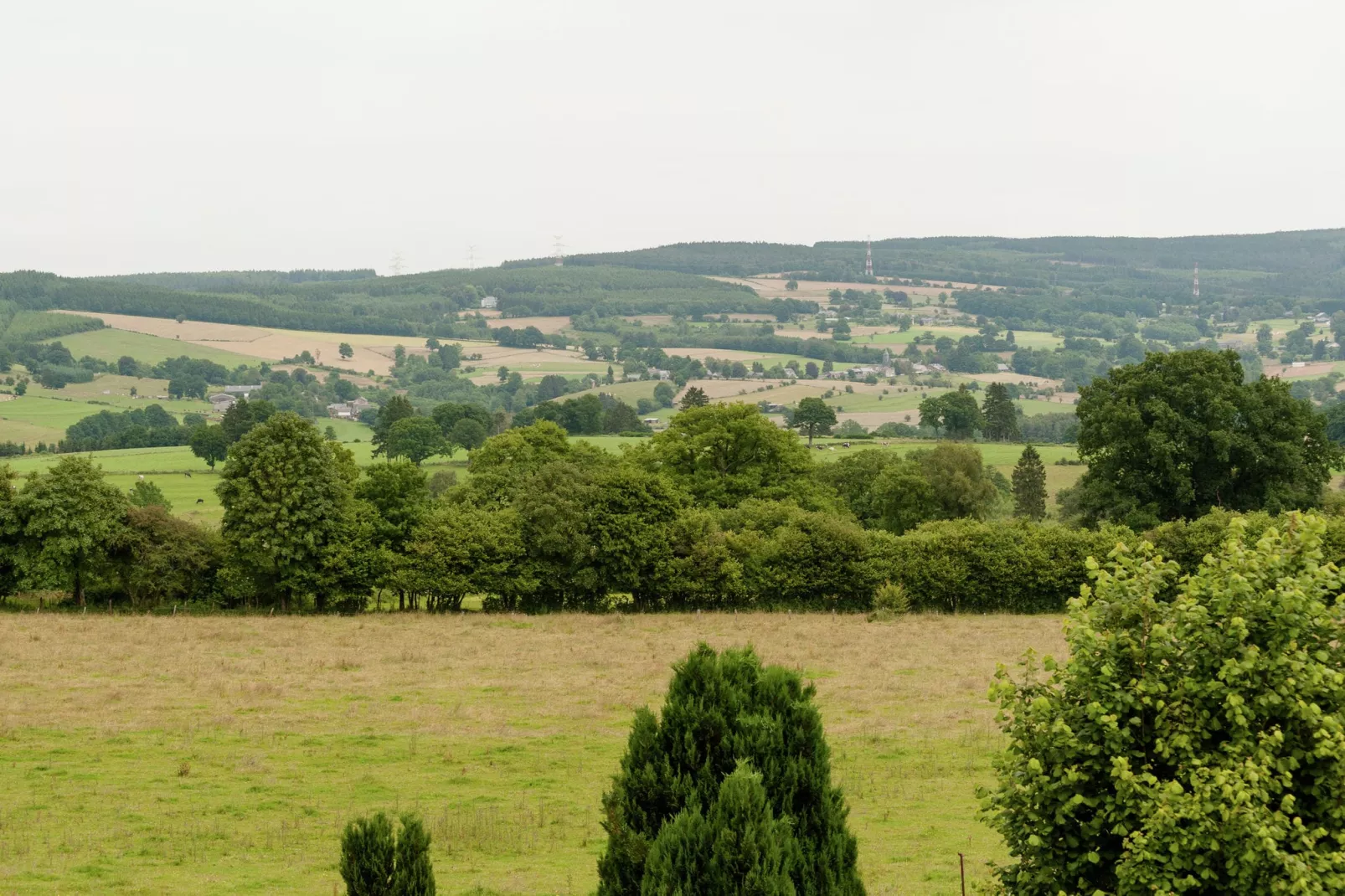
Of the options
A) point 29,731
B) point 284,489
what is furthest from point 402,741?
point 284,489

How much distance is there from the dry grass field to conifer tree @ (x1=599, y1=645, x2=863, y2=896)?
293 inches

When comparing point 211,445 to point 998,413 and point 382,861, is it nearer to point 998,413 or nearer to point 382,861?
point 998,413

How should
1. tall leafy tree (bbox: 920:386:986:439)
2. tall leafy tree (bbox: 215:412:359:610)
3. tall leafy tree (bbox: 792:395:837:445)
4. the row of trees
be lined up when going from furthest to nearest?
tall leafy tree (bbox: 920:386:986:439), tall leafy tree (bbox: 792:395:837:445), the row of trees, tall leafy tree (bbox: 215:412:359:610)

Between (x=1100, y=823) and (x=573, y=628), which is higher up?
(x=1100, y=823)

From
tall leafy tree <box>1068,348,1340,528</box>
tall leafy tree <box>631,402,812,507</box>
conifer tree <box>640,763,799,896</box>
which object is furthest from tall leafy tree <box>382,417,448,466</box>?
conifer tree <box>640,763,799,896</box>

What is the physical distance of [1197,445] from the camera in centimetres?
7231

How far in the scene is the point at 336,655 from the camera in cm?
5044

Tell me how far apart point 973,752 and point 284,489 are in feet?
129

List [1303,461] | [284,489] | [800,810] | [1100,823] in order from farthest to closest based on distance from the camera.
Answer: [1303,461], [284,489], [800,810], [1100,823]

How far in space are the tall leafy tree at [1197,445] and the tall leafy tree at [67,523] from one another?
50.7 meters

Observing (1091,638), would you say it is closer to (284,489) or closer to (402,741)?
(402,741)

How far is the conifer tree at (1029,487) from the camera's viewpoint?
10856 centimetres

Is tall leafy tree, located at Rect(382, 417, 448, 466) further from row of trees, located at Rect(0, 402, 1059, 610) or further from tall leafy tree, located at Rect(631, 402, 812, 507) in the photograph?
row of trees, located at Rect(0, 402, 1059, 610)

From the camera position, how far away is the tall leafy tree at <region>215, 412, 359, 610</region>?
205 feet
